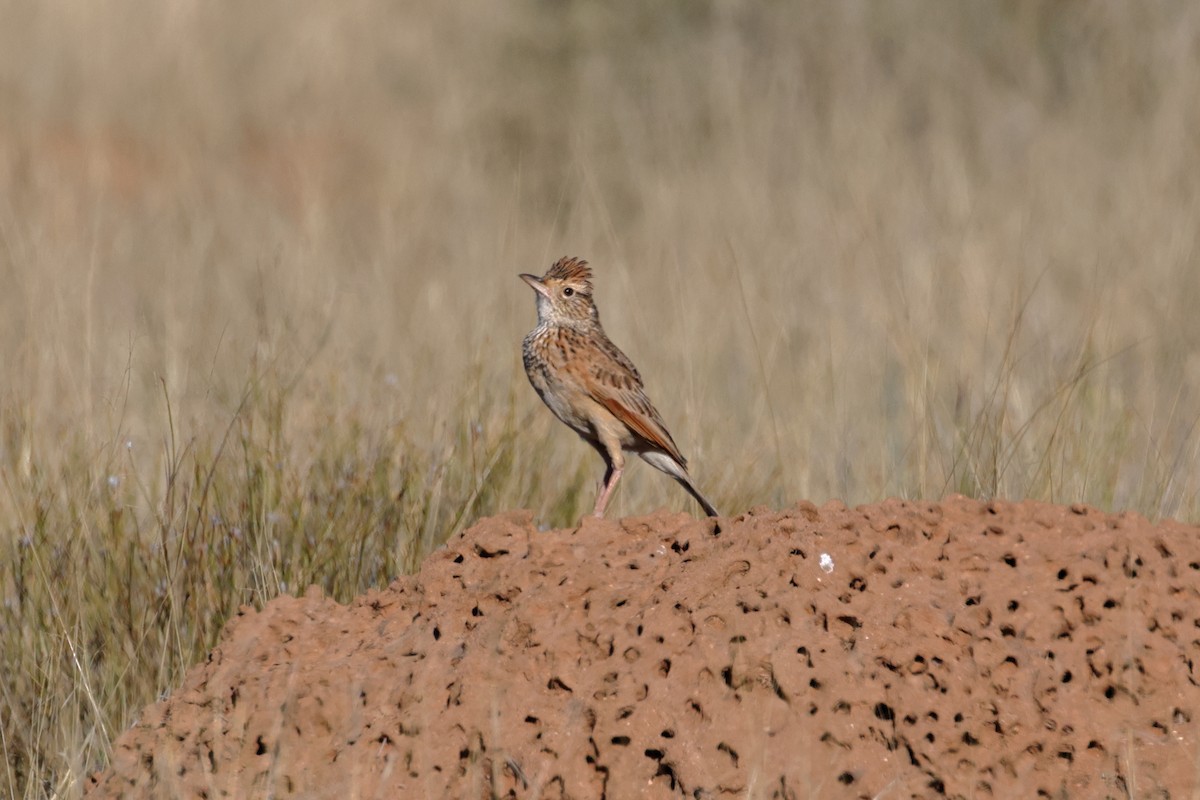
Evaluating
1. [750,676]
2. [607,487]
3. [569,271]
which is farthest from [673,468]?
[750,676]

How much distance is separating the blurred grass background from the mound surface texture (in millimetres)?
756

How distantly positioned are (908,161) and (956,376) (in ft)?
17.4

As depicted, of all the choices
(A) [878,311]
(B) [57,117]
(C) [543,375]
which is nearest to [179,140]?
(B) [57,117]

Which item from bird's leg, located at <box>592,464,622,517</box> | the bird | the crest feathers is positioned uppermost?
the crest feathers

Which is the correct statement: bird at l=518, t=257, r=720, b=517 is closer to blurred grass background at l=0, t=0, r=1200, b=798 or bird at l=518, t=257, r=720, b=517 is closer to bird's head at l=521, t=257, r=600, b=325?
bird's head at l=521, t=257, r=600, b=325

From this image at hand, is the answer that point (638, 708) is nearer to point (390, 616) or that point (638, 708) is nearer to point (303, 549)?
point (390, 616)

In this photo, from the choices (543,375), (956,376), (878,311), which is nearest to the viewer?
(543,375)

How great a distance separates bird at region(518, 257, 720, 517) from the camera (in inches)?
249

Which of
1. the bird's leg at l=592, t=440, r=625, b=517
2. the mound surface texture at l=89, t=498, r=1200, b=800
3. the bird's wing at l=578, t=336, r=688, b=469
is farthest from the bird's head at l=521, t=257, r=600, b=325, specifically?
the mound surface texture at l=89, t=498, r=1200, b=800

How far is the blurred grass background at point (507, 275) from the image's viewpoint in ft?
18.5

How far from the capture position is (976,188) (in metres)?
12.9

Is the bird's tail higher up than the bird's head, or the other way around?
the bird's head

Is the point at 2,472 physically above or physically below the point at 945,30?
below

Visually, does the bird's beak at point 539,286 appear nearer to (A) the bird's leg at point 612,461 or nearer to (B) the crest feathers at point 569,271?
(B) the crest feathers at point 569,271
